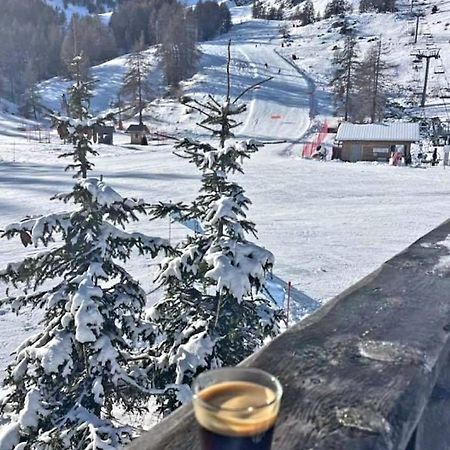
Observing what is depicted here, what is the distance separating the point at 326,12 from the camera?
10312 centimetres

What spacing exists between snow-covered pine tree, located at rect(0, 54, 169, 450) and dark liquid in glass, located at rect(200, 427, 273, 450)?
3464 mm

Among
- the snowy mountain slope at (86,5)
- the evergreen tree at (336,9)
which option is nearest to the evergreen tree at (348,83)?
the evergreen tree at (336,9)

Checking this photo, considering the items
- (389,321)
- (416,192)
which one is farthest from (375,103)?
(389,321)

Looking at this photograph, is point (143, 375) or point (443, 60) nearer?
point (143, 375)

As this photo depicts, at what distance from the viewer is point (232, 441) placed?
81 centimetres

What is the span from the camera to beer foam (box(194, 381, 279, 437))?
800mm

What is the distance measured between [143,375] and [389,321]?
404 centimetres

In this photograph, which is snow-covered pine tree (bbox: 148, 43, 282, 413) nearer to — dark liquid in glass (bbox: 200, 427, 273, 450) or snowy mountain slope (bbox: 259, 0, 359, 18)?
dark liquid in glass (bbox: 200, 427, 273, 450)

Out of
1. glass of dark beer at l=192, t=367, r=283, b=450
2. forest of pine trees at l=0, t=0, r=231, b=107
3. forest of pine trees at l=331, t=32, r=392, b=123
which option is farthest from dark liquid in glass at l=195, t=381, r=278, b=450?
forest of pine trees at l=0, t=0, r=231, b=107

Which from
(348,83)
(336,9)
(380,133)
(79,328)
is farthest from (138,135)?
(336,9)

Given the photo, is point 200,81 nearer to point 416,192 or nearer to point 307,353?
point 416,192

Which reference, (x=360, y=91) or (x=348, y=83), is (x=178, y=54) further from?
(x=360, y=91)

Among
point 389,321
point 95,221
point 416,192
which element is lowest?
point 416,192

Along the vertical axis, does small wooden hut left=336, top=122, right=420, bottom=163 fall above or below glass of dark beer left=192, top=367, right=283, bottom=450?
below
